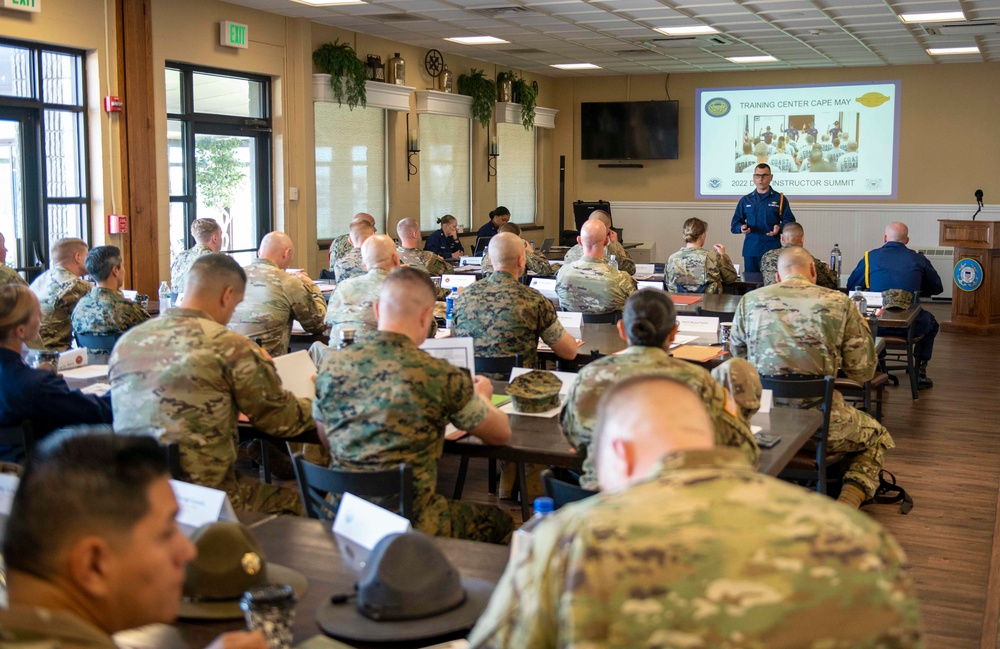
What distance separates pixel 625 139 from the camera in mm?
17031

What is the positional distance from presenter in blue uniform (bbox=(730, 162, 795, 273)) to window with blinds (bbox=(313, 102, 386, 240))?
435cm

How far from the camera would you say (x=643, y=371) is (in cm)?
329

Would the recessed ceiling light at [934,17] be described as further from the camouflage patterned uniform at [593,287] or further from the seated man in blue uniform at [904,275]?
the camouflage patterned uniform at [593,287]

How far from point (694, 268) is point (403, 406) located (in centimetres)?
572

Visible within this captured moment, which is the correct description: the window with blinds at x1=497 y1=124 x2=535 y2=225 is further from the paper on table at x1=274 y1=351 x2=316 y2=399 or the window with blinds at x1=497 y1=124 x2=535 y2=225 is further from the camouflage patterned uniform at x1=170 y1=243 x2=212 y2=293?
the paper on table at x1=274 y1=351 x2=316 y2=399

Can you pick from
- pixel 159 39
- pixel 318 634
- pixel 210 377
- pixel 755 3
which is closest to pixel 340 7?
pixel 159 39

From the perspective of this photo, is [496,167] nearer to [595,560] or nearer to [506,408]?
[506,408]

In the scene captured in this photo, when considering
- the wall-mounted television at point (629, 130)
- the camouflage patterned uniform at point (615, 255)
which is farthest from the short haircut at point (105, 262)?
the wall-mounted television at point (629, 130)

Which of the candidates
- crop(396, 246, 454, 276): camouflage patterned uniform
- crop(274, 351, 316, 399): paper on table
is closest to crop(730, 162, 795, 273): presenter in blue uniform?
crop(396, 246, 454, 276): camouflage patterned uniform

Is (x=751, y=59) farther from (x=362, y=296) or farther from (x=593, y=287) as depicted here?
(x=362, y=296)

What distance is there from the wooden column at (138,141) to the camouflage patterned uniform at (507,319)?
469 centimetres

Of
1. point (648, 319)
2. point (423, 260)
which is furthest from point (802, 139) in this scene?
point (648, 319)

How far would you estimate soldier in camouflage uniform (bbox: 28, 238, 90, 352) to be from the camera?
6.27 metres

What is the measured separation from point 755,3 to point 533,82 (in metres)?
6.78
